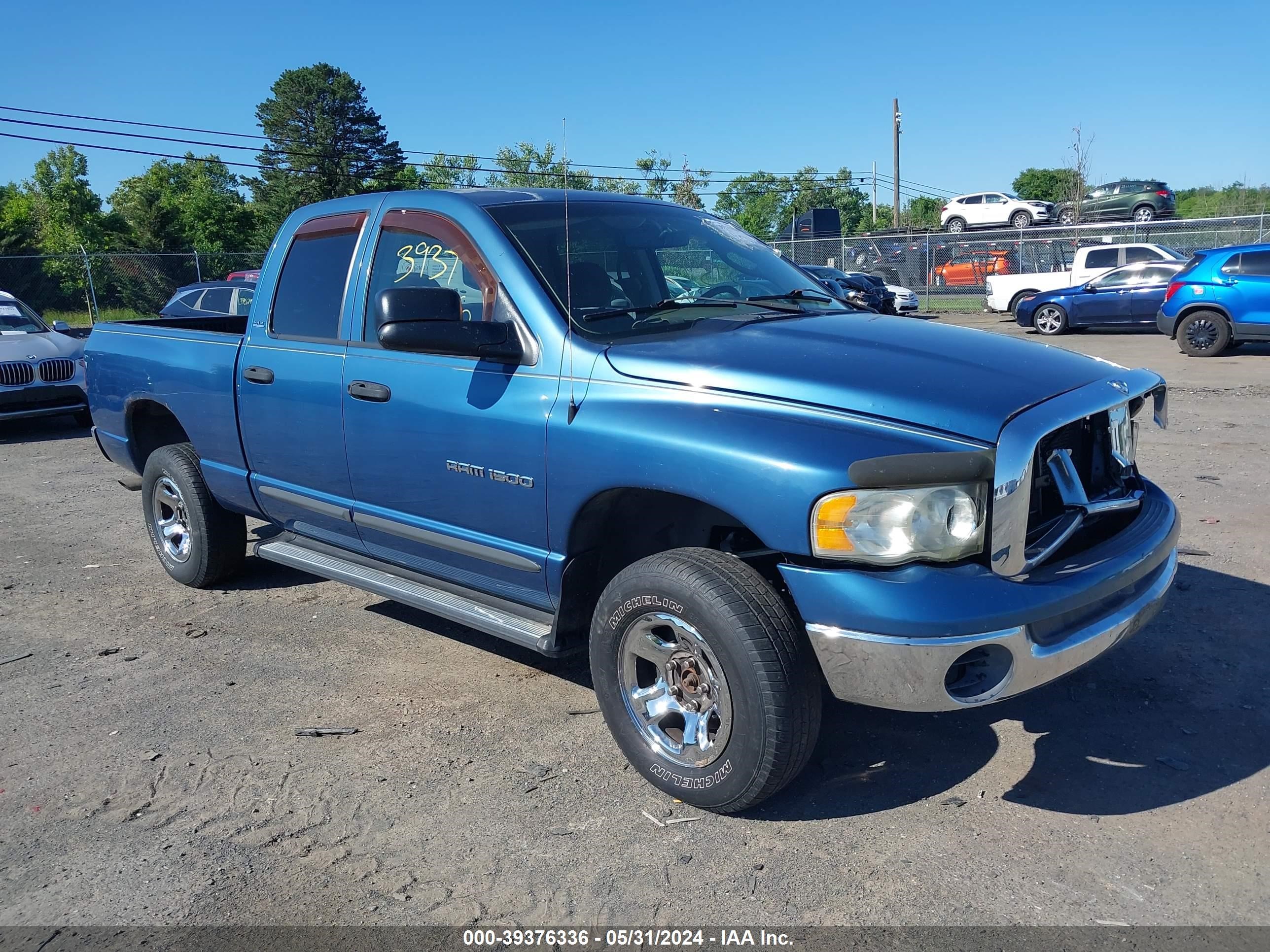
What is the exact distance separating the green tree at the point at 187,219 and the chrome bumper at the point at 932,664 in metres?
38.0

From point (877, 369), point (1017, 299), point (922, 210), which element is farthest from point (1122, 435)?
point (922, 210)

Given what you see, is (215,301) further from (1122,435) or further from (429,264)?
(1122,435)

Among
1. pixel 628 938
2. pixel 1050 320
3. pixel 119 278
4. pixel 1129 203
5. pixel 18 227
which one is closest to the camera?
pixel 628 938

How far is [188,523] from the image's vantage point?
5594 mm

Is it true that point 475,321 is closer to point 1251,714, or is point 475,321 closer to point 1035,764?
point 1035,764

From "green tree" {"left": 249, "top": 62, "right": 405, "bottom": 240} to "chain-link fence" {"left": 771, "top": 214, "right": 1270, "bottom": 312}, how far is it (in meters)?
18.3

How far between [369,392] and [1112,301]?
1878 centimetres

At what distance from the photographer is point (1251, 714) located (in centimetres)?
380

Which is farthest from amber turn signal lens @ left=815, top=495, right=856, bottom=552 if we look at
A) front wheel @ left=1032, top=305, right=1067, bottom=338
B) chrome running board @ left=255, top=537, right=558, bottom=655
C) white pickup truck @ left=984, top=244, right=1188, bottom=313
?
white pickup truck @ left=984, top=244, right=1188, bottom=313

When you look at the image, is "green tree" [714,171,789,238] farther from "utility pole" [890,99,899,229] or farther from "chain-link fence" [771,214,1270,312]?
"chain-link fence" [771,214,1270,312]

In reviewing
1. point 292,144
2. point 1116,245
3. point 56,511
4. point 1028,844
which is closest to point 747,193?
point 292,144

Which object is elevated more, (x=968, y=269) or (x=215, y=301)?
(x=968, y=269)

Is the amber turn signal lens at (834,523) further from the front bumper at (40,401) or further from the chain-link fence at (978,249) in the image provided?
the chain-link fence at (978,249)

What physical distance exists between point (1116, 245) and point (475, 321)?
21.8 metres
